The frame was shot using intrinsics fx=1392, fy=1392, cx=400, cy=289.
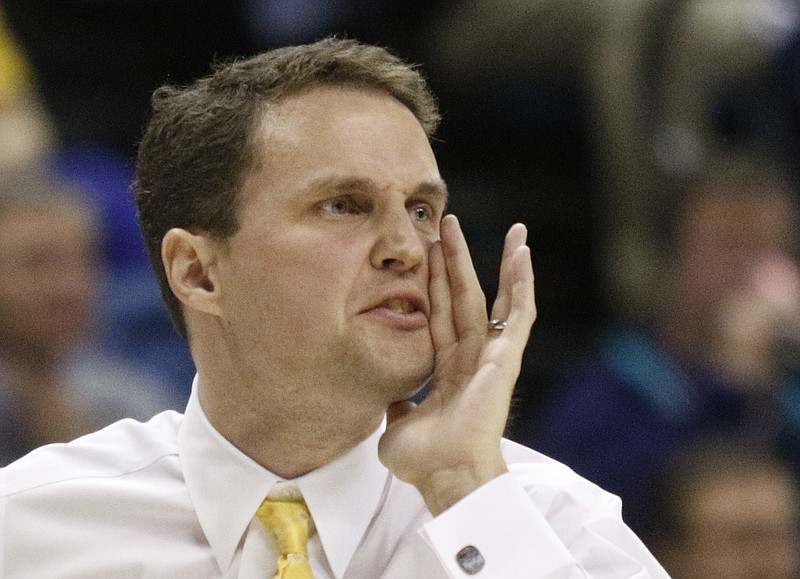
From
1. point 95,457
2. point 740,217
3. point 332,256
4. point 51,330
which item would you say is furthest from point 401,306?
point 740,217

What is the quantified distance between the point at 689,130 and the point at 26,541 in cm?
215

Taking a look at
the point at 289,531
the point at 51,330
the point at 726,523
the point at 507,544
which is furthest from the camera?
the point at 51,330

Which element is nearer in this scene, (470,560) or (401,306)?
(470,560)

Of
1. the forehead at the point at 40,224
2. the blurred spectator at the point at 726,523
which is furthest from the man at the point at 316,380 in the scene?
the forehead at the point at 40,224

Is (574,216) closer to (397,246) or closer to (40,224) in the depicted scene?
(40,224)

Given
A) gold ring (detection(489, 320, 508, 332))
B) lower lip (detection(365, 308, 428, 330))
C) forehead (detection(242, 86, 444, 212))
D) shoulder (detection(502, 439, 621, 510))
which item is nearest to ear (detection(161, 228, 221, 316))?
forehead (detection(242, 86, 444, 212))

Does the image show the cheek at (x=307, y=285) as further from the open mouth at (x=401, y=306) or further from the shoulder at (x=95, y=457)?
the shoulder at (x=95, y=457)

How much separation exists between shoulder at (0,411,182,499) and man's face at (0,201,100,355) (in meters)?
0.74

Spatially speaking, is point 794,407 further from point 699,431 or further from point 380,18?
point 380,18

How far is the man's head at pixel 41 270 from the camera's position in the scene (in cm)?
268

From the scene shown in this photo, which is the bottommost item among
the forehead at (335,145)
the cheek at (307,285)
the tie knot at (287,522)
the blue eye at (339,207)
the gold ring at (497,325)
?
the tie knot at (287,522)

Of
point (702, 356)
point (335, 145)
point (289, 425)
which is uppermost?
point (335, 145)

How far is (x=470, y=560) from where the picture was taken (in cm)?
169

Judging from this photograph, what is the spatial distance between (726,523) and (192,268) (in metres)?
1.07
